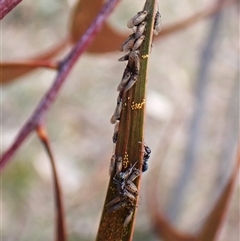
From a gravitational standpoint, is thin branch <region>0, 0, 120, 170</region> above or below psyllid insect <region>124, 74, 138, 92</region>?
above

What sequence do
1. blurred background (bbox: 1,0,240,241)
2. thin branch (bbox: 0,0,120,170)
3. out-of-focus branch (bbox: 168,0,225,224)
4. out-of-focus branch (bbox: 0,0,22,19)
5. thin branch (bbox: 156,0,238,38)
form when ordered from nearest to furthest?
out-of-focus branch (bbox: 0,0,22,19)
thin branch (bbox: 0,0,120,170)
thin branch (bbox: 156,0,238,38)
out-of-focus branch (bbox: 168,0,225,224)
blurred background (bbox: 1,0,240,241)

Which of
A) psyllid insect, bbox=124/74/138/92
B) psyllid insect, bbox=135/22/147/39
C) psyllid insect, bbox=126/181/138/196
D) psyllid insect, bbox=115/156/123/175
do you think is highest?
psyllid insect, bbox=135/22/147/39

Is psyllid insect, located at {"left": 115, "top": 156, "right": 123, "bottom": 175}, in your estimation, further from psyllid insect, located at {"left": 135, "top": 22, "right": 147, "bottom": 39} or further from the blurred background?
the blurred background

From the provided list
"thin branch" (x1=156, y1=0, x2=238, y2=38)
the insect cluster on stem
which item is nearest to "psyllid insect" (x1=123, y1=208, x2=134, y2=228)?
the insect cluster on stem

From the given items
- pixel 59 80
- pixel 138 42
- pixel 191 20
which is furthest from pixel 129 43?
pixel 191 20

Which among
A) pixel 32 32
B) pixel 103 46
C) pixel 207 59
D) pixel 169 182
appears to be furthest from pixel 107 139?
pixel 103 46

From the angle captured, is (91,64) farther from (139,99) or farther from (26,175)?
(139,99)
